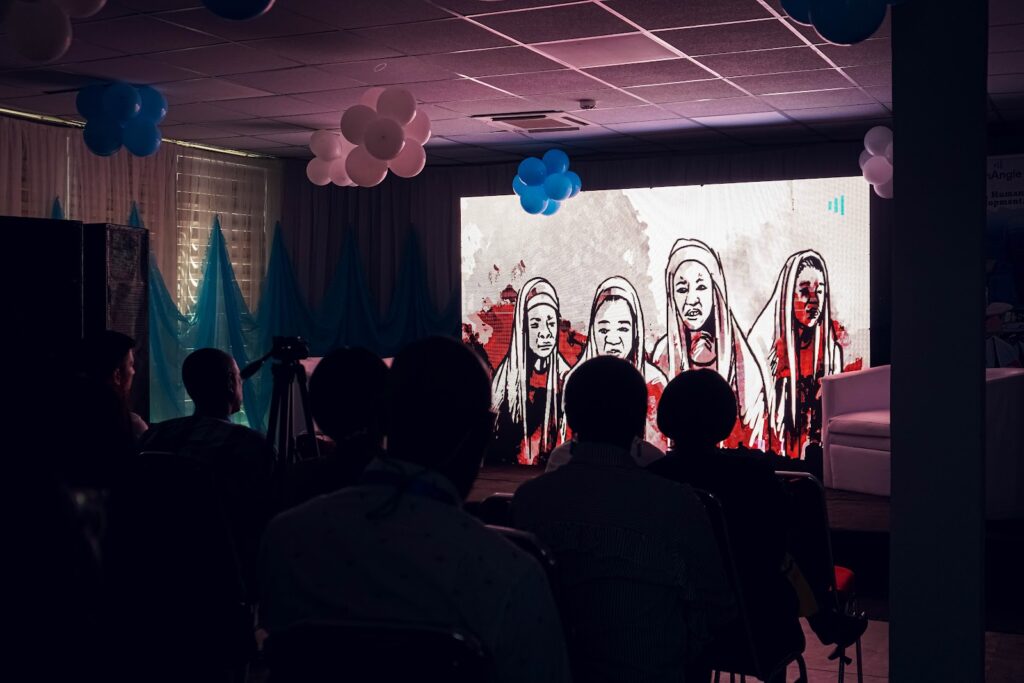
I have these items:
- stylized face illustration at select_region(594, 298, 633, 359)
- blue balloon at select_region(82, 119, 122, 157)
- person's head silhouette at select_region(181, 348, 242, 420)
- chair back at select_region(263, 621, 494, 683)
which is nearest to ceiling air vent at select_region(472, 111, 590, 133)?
stylized face illustration at select_region(594, 298, 633, 359)

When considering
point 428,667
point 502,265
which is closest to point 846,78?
point 502,265

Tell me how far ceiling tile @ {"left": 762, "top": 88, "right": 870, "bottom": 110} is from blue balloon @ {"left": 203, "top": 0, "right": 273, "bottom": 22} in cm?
399

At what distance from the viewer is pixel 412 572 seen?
49.4 inches

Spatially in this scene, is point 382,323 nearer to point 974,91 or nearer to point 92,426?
point 974,91

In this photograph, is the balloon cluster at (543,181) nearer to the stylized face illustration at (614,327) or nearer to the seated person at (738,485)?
the stylized face illustration at (614,327)

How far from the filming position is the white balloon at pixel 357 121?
19.1 feet

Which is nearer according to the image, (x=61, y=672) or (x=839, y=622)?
(x=61, y=672)

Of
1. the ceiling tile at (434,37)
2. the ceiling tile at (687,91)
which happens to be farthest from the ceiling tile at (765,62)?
the ceiling tile at (434,37)

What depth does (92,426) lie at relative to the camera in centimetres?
126

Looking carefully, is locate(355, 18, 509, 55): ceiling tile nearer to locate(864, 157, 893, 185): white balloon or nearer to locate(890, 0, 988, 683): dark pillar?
locate(864, 157, 893, 185): white balloon

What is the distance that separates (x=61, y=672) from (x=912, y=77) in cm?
212

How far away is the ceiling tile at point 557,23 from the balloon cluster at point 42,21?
182 cm

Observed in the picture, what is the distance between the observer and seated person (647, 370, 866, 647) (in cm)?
254

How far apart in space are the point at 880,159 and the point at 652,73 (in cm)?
179
